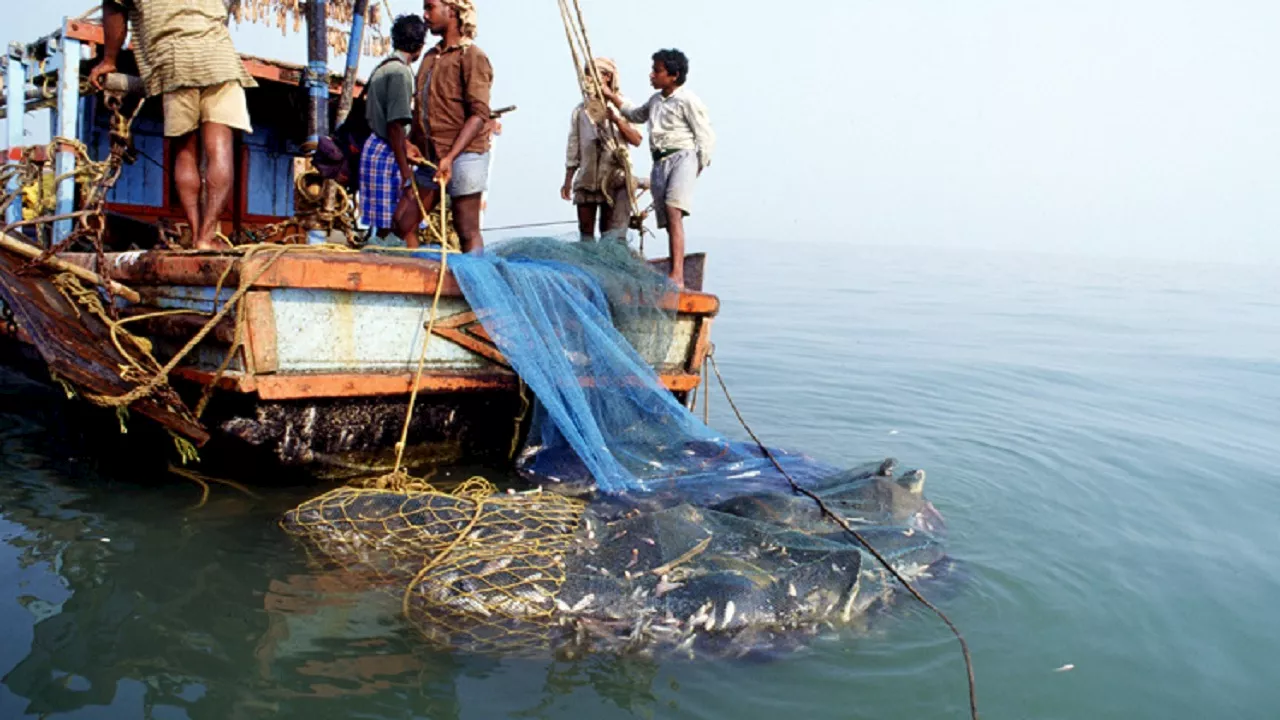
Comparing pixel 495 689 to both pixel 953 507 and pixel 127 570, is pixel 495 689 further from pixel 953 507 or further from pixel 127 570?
pixel 953 507

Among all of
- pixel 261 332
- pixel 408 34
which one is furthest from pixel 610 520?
pixel 408 34

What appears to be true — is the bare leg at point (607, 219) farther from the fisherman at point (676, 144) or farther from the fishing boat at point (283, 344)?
the fishing boat at point (283, 344)

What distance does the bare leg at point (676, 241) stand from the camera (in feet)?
19.5

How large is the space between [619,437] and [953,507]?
2.31 meters

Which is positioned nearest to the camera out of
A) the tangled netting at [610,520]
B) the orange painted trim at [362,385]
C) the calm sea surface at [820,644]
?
the calm sea surface at [820,644]

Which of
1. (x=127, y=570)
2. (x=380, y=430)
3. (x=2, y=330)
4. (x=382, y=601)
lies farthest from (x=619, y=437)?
(x=2, y=330)

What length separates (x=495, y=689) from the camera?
2914 millimetres

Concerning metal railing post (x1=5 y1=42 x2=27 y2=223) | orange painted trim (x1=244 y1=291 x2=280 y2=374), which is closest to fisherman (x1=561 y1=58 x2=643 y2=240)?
orange painted trim (x1=244 y1=291 x2=280 y2=374)

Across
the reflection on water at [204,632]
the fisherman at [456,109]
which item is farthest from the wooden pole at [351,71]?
the reflection on water at [204,632]

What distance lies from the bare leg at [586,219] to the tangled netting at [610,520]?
160cm

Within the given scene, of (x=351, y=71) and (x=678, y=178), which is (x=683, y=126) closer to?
(x=678, y=178)

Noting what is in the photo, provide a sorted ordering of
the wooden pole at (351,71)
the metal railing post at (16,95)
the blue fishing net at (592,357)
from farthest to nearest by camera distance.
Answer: the wooden pole at (351,71) → the metal railing post at (16,95) → the blue fishing net at (592,357)

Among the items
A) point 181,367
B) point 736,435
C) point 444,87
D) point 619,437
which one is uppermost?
point 444,87

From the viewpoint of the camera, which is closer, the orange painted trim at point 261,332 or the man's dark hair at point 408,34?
the orange painted trim at point 261,332
